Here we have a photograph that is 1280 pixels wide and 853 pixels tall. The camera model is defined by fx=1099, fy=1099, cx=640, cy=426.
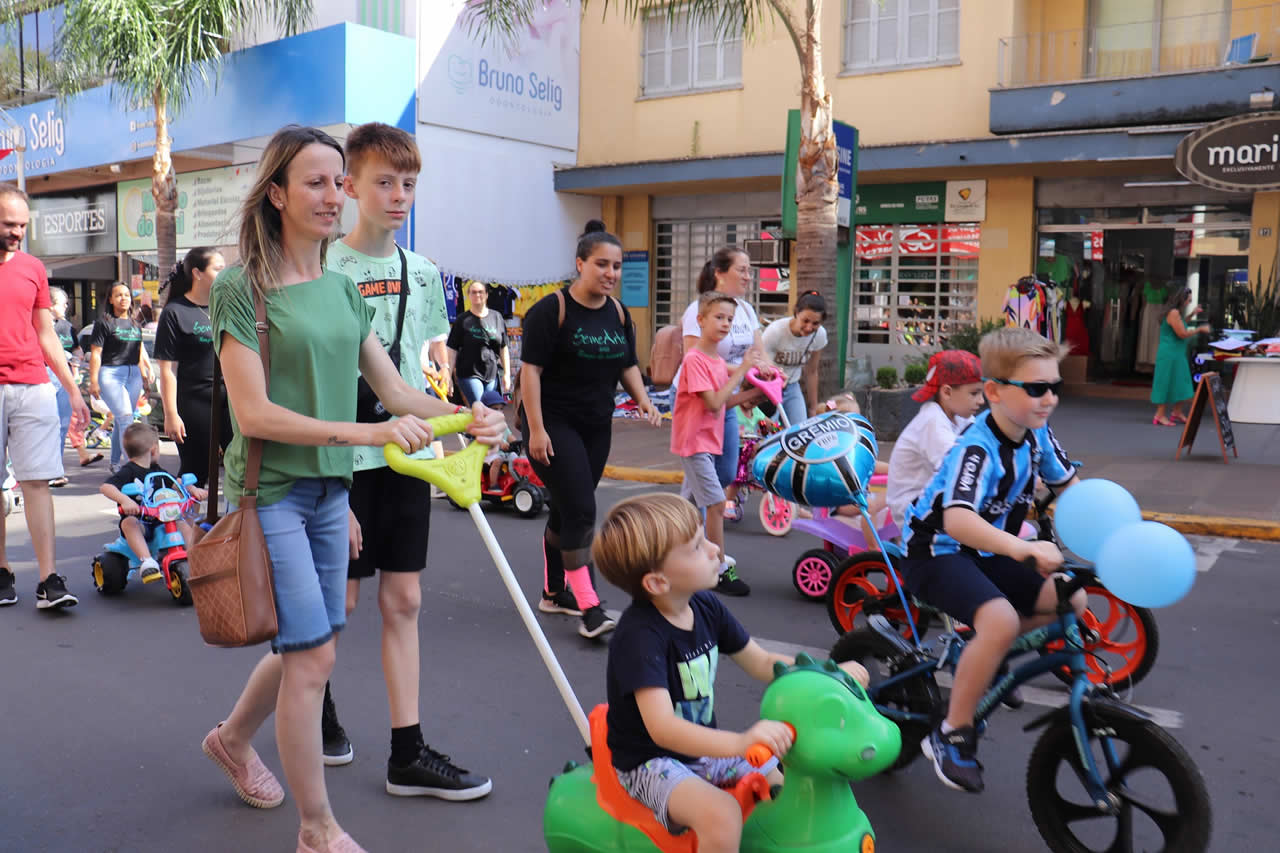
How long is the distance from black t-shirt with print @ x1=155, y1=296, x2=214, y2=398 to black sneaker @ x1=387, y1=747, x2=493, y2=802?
335 centimetres

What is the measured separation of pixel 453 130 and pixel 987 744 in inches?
635

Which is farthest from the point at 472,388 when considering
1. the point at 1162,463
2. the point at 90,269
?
the point at 90,269

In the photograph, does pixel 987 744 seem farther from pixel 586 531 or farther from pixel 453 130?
pixel 453 130

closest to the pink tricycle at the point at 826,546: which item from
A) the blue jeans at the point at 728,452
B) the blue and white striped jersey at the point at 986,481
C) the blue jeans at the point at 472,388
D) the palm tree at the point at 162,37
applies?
the blue jeans at the point at 728,452

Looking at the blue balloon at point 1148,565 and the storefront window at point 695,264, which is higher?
the storefront window at point 695,264

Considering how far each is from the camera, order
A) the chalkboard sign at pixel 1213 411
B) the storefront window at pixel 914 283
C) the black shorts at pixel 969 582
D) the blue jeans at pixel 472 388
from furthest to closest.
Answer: the storefront window at pixel 914 283, the blue jeans at pixel 472 388, the chalkboard sign at pixel 1213 411, the black shorts at pixel 969 582

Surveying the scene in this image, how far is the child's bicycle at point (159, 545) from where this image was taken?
6.32 meters

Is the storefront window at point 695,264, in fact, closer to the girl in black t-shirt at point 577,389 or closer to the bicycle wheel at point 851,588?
the girl in black t-shirt at point 577,389

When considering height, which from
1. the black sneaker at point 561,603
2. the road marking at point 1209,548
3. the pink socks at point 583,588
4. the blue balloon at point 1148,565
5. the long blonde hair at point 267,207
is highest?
the long blonde hair at point 267,207

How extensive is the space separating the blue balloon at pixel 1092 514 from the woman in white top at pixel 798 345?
16.0 feet

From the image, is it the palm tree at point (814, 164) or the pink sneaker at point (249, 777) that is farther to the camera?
the palm tree at point (814, 164)

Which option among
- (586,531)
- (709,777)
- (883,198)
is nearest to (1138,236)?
(883,198)

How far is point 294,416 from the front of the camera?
9.30 feet

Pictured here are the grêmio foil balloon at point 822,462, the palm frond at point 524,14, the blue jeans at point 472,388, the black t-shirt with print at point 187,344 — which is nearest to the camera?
the grêmio foil balloon at point 822,462
